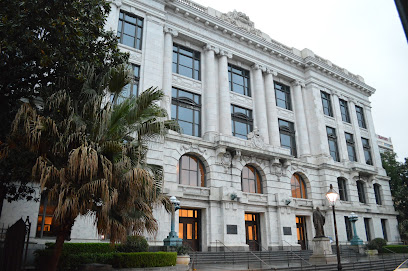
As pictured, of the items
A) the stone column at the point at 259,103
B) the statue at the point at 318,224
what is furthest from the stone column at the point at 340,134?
the statue at the point at 318,224

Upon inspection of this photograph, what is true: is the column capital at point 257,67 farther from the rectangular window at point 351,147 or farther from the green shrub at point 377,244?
the green shrub at point 377,244

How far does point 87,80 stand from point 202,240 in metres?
16.3

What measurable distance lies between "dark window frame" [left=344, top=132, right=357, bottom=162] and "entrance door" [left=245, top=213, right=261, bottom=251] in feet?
54.8

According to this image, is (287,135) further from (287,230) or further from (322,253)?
(322,253)

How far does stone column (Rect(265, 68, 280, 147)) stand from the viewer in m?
32.3

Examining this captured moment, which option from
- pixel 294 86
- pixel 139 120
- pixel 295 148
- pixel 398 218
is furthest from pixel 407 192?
pixel 139 120

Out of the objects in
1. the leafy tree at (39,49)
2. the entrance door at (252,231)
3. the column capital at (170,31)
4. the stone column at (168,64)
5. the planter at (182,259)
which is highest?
the column capital at (170,31)

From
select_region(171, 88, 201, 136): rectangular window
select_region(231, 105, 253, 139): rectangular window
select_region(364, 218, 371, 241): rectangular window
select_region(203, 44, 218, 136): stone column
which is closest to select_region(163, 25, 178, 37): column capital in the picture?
select_region(203, 44, 218, 136): stone column

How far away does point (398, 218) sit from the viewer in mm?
40438

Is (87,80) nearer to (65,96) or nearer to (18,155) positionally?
(65,96)

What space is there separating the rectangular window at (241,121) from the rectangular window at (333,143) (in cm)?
1116

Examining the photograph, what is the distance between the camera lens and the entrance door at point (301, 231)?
31.1 m

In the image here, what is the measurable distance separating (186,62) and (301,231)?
20.1m

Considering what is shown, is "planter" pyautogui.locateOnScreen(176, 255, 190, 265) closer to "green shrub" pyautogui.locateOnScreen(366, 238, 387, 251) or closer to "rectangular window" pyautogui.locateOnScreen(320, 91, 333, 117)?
"green shrub" pyautogui.locateOnScreen(366, 238, 387, 251)
